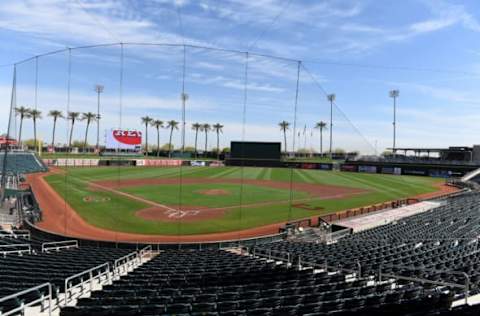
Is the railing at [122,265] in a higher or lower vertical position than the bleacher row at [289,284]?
lower

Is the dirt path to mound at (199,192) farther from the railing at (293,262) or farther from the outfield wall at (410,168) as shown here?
the outfield wall at (410,168)

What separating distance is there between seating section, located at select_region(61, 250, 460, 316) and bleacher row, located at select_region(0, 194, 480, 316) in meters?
0.02

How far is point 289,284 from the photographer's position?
26.6 ft

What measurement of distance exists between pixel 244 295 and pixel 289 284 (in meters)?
1.57

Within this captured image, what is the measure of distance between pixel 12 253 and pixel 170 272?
8.25 metres

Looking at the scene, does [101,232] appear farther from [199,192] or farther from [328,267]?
[199,192]

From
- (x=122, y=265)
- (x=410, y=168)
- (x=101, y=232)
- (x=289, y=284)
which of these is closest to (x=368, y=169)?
(x=410, y=168)

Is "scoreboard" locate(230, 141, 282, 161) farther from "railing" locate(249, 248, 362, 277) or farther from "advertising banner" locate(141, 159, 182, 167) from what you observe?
"railing" locate(249, 248, 362, 277)

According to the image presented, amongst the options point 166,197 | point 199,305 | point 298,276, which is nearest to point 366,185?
point 166,197

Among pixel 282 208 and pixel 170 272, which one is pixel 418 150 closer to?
pixel 282 208

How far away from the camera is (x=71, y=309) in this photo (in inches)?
228

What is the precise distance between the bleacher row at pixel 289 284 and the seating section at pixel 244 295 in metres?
0.02

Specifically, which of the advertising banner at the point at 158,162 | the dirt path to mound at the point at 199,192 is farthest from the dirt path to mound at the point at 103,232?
the advertising banner at the point at 158,162

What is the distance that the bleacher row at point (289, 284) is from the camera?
587cm
